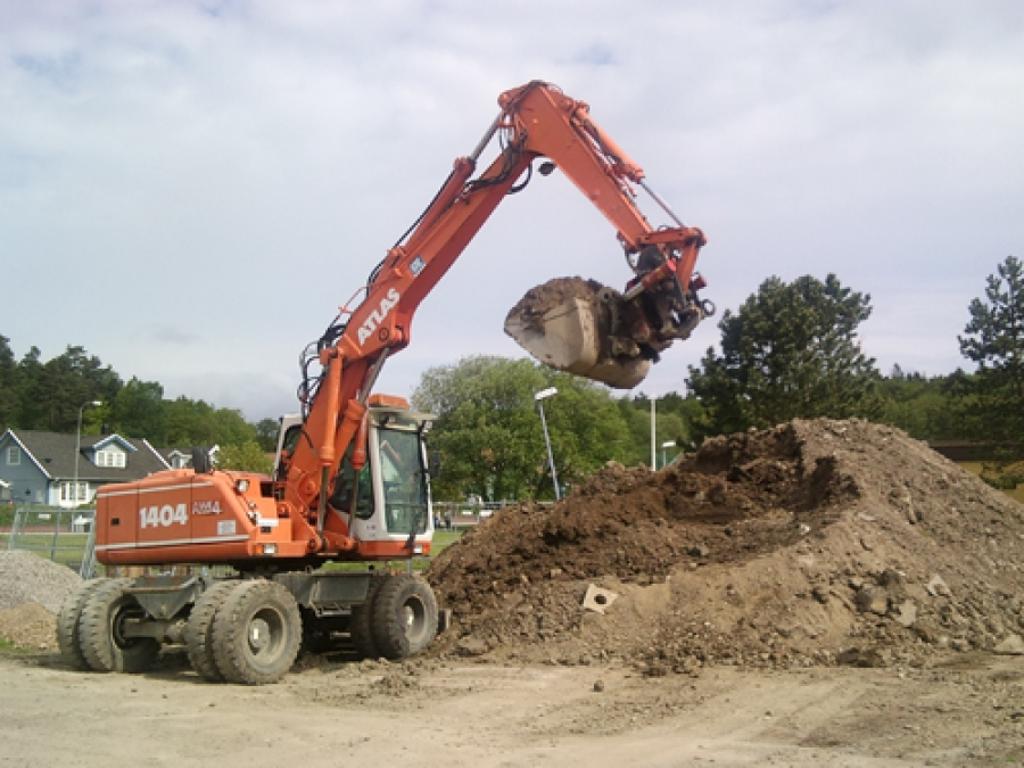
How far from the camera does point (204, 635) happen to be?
32.3 feet

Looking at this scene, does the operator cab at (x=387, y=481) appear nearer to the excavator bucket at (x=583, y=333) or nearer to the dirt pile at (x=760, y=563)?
the dirt pile at (x=760, y=563)

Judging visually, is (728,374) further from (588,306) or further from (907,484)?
(588,306)

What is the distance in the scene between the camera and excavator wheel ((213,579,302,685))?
9773 mm

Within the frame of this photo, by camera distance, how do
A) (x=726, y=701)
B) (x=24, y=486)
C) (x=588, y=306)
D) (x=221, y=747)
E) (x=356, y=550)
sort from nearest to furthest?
(x=221, y=747)
(x=726, y=701)
(x=588, y=306)
(x=356, y=550)
(x=24, y=486)

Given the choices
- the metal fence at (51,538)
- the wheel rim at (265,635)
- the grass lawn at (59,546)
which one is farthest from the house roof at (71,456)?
the wheel rim at (265,635)

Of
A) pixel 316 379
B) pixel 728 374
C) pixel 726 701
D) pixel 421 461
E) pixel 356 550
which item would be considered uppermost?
pixel 728 374

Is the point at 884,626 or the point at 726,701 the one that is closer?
the point at 726,701

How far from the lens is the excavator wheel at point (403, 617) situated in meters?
11.5

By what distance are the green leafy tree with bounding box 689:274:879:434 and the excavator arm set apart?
2452cm

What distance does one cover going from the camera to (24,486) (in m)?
66.6

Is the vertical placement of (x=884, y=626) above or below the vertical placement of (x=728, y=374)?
below

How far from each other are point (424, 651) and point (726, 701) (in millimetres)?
4497

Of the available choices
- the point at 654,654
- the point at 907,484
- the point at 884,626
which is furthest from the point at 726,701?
the point at 907,484

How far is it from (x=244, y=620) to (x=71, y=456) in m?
64.5
